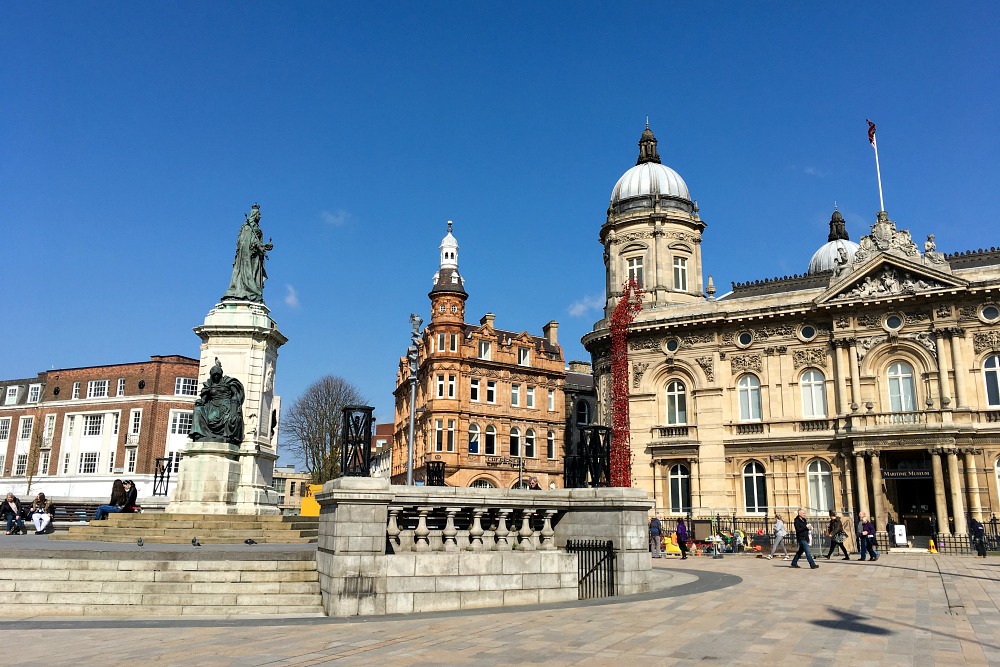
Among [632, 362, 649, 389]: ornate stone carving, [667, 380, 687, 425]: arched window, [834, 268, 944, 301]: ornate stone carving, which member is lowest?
[667, 380, 687, 425]: arched window

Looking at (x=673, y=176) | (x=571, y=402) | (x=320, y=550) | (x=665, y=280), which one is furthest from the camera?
(x=571, y=402)

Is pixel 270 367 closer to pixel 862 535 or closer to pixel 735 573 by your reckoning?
pixel 735 573

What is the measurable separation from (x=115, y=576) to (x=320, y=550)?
3350 millimetres

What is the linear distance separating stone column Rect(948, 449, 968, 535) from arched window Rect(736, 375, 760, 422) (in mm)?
8894

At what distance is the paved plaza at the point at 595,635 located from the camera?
27.4 feet

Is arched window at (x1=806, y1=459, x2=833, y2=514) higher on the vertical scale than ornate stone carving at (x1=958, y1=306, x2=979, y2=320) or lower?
lower

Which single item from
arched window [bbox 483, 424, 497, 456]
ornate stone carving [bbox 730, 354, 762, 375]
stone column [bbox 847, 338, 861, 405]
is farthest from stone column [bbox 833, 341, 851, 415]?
arched window [bbox 483, 424, 497, 456]

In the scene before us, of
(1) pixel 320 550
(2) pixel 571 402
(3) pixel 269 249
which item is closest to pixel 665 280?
(2) pixel 571 402

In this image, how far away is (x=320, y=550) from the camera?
1341 cm

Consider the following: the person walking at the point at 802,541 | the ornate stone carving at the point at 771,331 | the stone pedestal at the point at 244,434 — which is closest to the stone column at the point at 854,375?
the ornate stone carving at the point at 771,331

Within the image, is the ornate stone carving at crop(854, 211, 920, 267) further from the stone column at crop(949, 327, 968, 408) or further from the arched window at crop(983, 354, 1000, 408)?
the arched window at crop(983, 354, 1000, 408)

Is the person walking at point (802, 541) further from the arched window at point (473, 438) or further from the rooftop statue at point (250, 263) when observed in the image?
the arched window at point (473, 438)

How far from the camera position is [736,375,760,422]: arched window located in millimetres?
39625

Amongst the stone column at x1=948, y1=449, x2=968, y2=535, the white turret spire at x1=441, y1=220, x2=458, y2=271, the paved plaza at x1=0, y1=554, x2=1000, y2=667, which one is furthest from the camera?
the white turret spire at x1=441, y1=220, x2=458, y2=271
